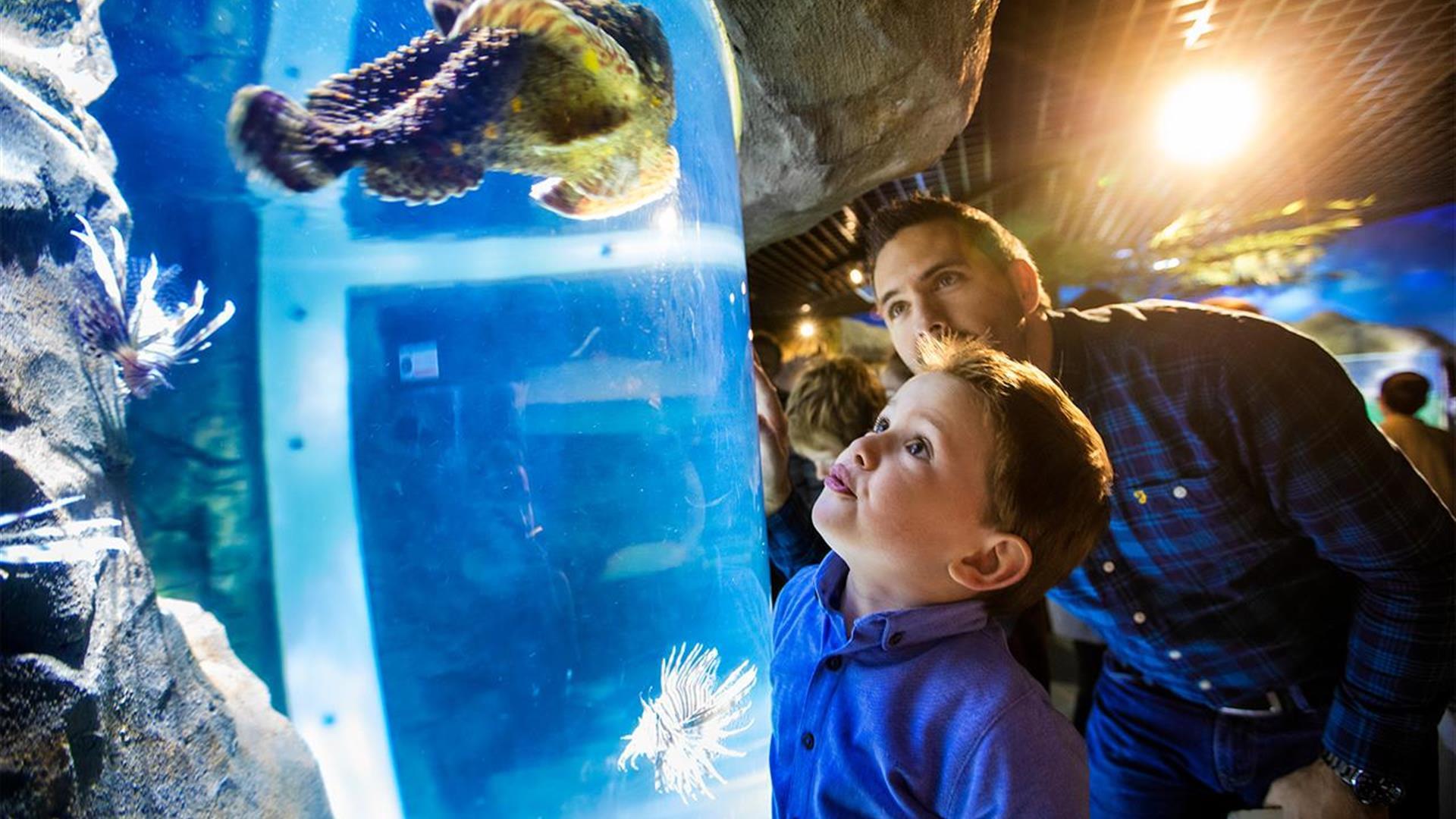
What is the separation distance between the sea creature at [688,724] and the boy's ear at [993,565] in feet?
0.79

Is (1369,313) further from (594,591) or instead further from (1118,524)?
(594,591)

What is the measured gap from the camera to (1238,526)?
3.21 feet

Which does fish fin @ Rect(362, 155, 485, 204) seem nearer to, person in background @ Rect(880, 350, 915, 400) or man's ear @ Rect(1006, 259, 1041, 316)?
man's ear @ Rect(1006, 259, 1041, 316)

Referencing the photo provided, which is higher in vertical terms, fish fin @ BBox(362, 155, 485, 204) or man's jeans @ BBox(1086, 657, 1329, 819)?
fish fin @ BBox(362, 155, 485, 204)

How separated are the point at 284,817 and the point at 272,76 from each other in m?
0.52

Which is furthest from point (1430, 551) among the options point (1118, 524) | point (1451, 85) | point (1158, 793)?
point (1451, 85)

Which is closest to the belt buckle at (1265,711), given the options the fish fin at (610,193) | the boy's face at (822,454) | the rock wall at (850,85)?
the boy's face at (822,454)

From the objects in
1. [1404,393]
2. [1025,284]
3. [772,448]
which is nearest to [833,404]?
[772,448]

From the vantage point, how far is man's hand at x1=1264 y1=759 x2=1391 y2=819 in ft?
3.20

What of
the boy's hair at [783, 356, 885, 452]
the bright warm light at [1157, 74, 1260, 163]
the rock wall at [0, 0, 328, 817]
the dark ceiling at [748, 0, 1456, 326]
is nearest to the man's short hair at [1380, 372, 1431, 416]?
the dark ceiling at [748, 0, 1456, 326]

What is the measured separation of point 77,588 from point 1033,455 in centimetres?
70

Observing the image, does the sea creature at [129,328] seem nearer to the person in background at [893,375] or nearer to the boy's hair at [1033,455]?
the boy's hair at [1033,455]

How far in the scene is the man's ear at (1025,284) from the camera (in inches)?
29.5

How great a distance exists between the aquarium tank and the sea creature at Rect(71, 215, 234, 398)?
0.04 feet
